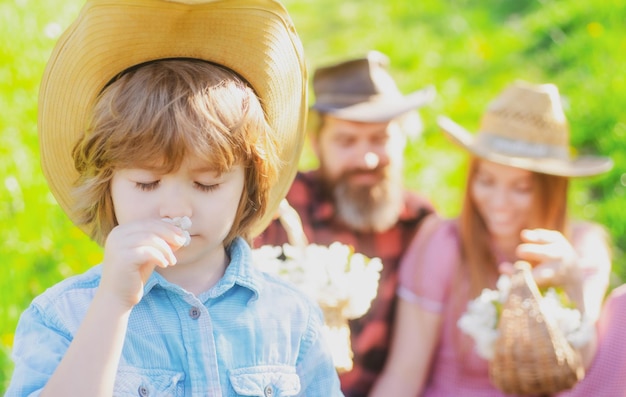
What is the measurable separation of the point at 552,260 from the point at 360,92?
1430 mm

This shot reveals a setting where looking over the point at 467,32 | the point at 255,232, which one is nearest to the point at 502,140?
the point at 255,232

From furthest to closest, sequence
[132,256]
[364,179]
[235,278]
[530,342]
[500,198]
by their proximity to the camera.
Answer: [364,179]
[500,198]
[530,342]
[235,278]
[132,256]

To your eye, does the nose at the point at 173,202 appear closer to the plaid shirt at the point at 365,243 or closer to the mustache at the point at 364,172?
the plaid shirt at the point at 365,243

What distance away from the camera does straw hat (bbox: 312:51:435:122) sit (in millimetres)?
4273

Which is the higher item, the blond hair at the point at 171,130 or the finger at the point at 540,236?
the blond hair at the point at 171,130

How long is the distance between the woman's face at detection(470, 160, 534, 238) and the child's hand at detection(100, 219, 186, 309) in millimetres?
2123

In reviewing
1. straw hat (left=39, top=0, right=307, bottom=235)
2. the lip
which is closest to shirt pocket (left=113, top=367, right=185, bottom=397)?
straw hat (left=39, top=0, right=307, bottom=235)

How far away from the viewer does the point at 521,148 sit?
12.4ft

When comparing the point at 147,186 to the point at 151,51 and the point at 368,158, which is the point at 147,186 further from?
the point at 368,158

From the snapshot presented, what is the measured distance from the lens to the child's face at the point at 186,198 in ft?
6.17

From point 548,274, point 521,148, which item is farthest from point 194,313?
point 521,148

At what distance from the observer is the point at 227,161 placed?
6.37 feet

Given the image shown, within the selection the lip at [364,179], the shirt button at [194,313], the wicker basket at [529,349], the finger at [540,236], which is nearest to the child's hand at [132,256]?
the shirt button at [194,313]

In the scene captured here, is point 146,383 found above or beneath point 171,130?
beneath
